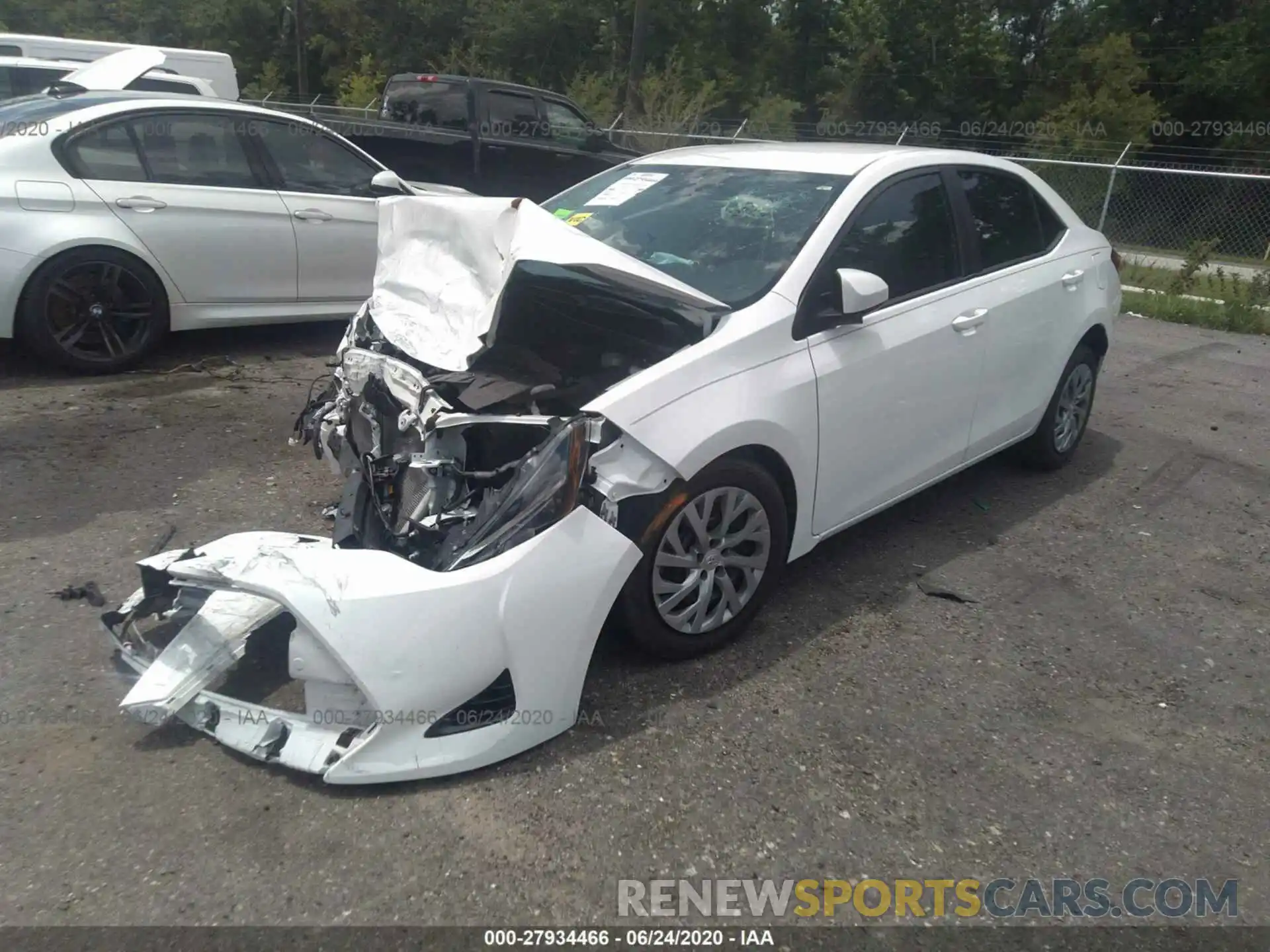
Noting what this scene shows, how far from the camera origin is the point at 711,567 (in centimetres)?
351

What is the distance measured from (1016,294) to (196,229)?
4847 millimetres

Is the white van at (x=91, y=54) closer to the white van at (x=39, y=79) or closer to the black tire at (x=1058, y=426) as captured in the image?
the white van at (x=39, y=79)

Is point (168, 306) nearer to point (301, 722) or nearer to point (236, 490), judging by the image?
point (236, 490)

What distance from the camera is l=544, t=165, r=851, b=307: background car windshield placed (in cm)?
392

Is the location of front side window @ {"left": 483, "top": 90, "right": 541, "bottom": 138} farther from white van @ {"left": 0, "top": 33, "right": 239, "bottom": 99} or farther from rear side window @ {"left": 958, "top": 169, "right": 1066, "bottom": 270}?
rear side window @ {"left": 958, "top": 169, "right": 1066, "bottom": 270}

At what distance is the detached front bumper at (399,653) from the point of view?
9.12ft

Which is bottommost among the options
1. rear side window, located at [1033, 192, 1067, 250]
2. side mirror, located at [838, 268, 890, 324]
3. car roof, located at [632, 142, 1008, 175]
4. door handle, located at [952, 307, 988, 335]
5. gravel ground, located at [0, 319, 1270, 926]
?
gravel ground, located at [0, 319, 1270, 926]

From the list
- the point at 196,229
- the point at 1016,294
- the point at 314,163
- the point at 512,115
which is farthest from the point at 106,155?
the point at 512,115

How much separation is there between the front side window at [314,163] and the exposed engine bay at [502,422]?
362 cm

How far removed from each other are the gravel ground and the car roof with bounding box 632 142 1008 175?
1673 millimetres

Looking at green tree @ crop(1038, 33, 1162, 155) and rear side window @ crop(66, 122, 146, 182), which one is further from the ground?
green tree @ crop(1038, 33, 1162, 155)

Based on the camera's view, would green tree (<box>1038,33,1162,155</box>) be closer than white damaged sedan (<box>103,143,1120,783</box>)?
No

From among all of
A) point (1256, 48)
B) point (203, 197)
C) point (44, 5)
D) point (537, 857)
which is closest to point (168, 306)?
point (203, 197)

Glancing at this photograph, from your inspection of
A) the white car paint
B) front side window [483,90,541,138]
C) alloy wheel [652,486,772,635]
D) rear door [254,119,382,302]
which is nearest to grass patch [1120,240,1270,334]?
front side window [483,90,541,138]
